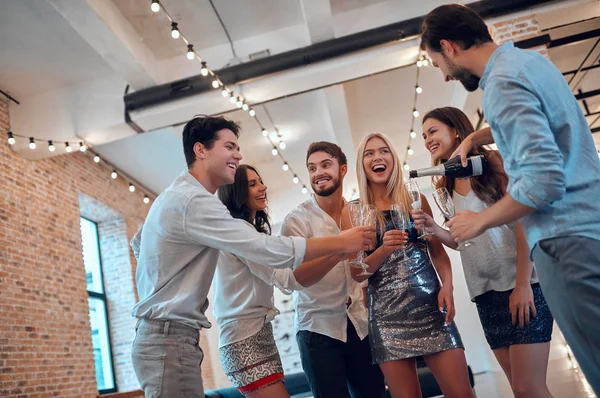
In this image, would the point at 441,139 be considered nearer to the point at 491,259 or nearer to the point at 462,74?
the point at 491,259

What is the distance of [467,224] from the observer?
5.67ft

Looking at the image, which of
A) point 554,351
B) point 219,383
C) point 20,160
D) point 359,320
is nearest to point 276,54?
point 20,160

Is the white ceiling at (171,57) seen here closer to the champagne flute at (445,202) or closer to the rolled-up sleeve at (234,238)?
the rolled-up sleeve at (234,238)

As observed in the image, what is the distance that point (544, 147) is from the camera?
1479 mm

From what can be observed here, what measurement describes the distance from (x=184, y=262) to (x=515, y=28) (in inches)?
192

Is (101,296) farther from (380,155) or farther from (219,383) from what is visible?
(380,155)

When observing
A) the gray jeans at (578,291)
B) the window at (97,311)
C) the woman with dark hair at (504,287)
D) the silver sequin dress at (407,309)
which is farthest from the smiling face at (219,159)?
the window at (97,311)

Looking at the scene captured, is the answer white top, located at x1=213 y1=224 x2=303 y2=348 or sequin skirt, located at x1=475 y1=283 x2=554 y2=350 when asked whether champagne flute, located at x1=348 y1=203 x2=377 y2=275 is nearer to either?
white top, located at x1=213 y1=224 x2=303 y2=348

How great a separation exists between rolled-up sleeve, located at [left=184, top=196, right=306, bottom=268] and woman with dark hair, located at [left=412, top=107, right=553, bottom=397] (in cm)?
52

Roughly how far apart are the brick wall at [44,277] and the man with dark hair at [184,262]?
14.4 feet

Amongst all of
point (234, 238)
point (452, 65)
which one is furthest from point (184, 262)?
point (452, 65)

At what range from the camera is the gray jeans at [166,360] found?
2.06 m

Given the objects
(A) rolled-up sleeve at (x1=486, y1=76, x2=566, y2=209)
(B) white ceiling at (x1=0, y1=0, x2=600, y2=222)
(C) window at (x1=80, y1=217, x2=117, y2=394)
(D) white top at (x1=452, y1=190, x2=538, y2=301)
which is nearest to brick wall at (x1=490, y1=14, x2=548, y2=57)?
(B) white ceiling at (x1=0, y1=0, x2=600, y2=222)

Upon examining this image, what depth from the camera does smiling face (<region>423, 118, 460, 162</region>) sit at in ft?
8.82
